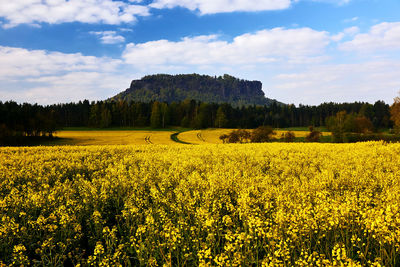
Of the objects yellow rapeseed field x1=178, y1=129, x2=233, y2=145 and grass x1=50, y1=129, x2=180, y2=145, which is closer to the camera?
grass x1=50, y1=129, x2=180, y2=145

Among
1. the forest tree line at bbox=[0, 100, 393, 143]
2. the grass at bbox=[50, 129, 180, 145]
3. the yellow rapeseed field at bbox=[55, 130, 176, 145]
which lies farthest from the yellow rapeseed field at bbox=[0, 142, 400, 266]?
the forest tree line at bbox=[0, 100, 393, 143]

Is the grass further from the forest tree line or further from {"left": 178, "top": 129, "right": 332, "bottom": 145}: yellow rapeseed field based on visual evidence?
the forest tree line

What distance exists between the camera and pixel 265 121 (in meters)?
138

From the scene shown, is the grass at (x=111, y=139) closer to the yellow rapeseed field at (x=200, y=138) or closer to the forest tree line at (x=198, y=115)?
the yellow rapeseed field at (x=200, y=138)

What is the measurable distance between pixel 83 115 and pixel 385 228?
449ft

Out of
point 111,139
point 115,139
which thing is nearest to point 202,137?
point 115,139

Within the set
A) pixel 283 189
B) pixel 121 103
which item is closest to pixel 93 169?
pixel 283 189

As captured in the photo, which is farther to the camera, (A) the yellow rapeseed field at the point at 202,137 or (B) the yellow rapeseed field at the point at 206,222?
(A) the yellow rapeseed field at the point at 202,137

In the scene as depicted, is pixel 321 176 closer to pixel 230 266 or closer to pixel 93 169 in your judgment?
pixel 230 266

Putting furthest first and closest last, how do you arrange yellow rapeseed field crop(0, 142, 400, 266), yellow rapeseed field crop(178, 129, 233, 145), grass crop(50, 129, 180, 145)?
yellow rapeseed field crop(178, 129, 233, 145)
grass crop(50, 129, 180, 145)
yellow rapeseed field crop(0, 142, 400, 266)

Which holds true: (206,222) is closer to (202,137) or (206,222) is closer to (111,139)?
(111,139)

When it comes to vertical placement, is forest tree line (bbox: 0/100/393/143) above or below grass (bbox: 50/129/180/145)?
above

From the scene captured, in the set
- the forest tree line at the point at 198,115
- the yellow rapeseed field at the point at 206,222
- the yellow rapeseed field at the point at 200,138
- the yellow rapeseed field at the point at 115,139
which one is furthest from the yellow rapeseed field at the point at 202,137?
the yellow rapeseed field at the point at 206,222

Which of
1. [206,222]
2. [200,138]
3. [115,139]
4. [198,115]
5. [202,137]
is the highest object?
[198,115]
